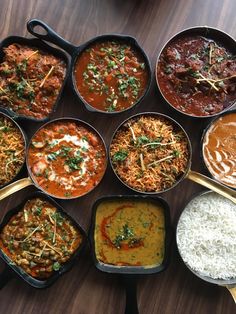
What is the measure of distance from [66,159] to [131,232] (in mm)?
686

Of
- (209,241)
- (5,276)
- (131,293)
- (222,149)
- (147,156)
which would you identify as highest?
(222,149)

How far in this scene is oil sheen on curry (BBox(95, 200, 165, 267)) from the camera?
11.2 ft

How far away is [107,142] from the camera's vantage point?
139 inches

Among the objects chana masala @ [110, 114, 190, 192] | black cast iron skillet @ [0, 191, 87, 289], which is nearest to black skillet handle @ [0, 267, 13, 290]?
black cast iron skillet @ [0, 191, 87, 289]

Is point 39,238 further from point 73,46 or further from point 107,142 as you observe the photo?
point 73,46

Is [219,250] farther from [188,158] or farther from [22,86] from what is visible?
[22,86]

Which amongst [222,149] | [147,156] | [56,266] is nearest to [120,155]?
[147,156]

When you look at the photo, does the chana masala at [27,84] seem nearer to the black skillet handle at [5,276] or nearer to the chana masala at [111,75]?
the chana masala at [111,75]

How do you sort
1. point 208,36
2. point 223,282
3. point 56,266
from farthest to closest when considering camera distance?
1. point 208,36
2. point 223,282
3. point 56,266

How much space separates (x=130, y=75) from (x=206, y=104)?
58cm

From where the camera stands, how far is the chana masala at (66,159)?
11.0ft

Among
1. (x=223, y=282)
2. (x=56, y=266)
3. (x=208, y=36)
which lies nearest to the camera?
(x=56, y=266)

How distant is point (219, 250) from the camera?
3.44 metres

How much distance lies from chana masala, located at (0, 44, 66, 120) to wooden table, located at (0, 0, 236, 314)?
15cm
